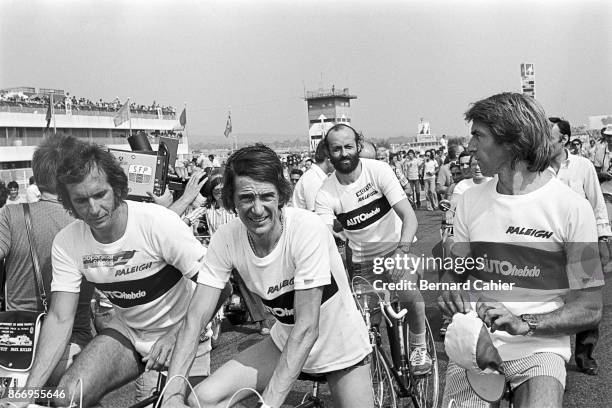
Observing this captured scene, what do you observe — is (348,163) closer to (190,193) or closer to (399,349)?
(190,193)

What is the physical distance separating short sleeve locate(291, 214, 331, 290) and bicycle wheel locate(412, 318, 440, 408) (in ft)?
7.44

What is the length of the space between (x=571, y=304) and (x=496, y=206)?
468mm

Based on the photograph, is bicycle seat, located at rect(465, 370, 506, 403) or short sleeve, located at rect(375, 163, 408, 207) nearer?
bicycle seat, located at rect(465, 370, 506, 403)

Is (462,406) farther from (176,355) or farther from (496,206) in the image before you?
(176,355)

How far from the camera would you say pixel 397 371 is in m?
4.38

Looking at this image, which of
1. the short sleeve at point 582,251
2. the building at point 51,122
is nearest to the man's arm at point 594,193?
the short sleeve at point 582,251

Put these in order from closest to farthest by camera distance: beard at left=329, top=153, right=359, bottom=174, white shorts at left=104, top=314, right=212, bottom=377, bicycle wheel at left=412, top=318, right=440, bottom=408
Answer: white shorts at left=104, top=314, right=212, bottom=377
bicycle wheel at left=412, top=318, right=440, bottom=408
beard at left=329, top=153, right=359, bottom=174

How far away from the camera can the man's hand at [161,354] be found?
2848 mm

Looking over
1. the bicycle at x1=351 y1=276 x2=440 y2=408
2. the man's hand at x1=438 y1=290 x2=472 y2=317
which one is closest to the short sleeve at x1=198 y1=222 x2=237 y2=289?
the man's hand at x1=438 y1=290 x2=472 y2=317

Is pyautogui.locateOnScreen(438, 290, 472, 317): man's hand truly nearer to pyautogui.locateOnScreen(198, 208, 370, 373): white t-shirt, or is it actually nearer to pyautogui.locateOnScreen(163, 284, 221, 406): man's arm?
pyautogui.locateOnScreen(198, 208, 370, 373): white t-shirt

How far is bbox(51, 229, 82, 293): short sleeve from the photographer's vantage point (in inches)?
119

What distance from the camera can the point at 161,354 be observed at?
112 inches

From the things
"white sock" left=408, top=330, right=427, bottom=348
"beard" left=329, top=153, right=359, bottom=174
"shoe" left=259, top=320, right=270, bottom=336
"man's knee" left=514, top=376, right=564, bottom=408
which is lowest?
"shoe" left=259, top=320, right=270, bottom=336

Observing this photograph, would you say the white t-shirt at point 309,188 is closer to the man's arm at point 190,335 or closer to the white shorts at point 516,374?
the man's arm at point 190,335
